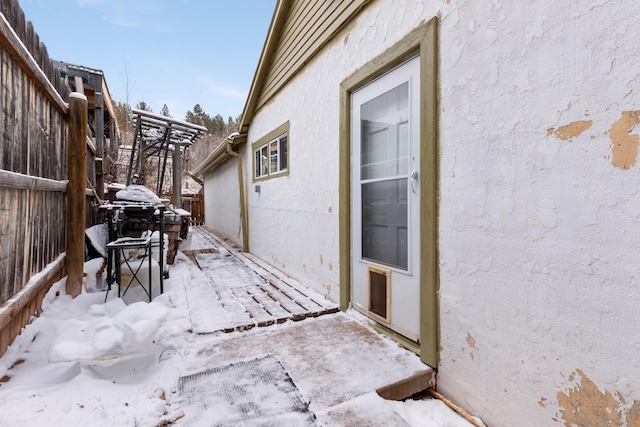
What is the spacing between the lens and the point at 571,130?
1.37m

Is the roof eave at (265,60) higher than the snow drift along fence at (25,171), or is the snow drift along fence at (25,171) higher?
the roof eave at (265,60)

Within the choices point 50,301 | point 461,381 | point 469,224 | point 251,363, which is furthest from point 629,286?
point 50,301

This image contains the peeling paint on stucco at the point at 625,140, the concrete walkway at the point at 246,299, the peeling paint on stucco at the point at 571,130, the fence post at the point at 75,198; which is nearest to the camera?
the peeling paint on stucco at the point at 625,140

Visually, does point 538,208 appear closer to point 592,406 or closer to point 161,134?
point 592,406

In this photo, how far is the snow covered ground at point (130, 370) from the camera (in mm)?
1595

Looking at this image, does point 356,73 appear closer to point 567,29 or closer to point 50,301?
point 567,29

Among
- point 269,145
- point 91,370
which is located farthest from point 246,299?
point 269,145

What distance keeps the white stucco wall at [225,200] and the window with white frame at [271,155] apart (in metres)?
1.83

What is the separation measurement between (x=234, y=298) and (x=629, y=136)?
3.40 meters

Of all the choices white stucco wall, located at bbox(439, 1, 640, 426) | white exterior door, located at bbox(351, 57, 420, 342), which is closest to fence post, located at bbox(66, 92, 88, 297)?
white exterior door, located at bbox(351, 57, 420, 342)

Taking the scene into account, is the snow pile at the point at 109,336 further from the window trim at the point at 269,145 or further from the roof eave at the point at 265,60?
the roof eave at the point at 265,60

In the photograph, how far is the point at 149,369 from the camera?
2029mm

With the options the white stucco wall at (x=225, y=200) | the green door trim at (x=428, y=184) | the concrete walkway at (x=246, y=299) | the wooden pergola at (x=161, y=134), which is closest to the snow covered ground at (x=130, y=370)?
the concrete walkway at (x=246, y=299)

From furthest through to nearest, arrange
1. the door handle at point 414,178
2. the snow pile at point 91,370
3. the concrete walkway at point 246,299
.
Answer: the concrete walkway at point 246,299
the door handle at point 414,178
the snow pile at point 91,370
